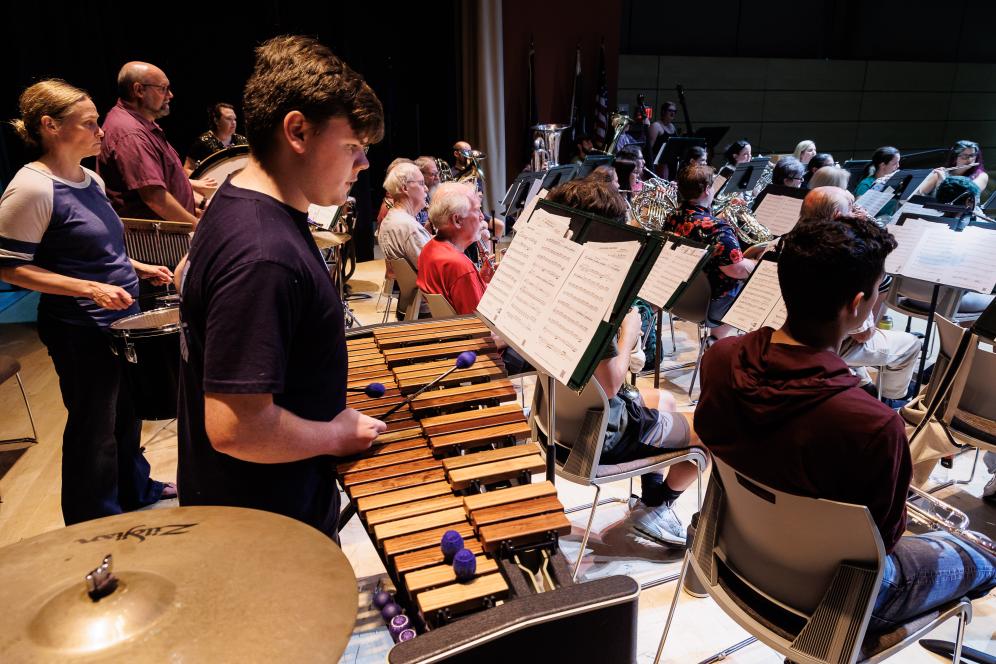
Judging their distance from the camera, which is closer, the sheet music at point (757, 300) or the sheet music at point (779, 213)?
the sheet music at point (757, 300)

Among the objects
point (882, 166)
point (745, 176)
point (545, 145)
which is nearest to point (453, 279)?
point (745, 176)

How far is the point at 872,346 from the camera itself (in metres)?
3.52

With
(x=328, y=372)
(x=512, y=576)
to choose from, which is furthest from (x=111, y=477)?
(x=512, y=576)

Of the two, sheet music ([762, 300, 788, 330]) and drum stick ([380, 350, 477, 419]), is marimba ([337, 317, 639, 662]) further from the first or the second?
sheet music ([762, 300, 788, 330])

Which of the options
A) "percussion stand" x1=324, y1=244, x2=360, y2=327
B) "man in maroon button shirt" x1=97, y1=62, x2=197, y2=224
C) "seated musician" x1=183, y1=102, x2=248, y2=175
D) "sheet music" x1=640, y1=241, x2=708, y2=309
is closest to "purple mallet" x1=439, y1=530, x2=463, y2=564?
"sheet music" x1=640, y1=241, x2=708, y2=309

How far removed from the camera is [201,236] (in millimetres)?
1201

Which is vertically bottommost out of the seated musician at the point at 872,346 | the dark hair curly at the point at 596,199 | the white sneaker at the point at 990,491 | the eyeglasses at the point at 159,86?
the white sneaker at the point at 990,491

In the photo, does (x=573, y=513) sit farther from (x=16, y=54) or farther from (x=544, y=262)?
(x=16, y=54)

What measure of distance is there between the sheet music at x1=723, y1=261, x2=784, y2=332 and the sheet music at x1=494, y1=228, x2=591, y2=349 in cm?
173

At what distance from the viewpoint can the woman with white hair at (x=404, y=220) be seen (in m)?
4.25

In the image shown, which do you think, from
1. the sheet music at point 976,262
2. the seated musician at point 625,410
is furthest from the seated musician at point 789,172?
the seated musician at point 625,410

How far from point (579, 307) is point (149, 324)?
1962 millimetres

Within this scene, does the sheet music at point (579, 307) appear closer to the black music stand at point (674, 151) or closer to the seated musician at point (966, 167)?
the seated musician at point (966, 167)

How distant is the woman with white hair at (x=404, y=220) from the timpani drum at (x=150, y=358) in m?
1.88
